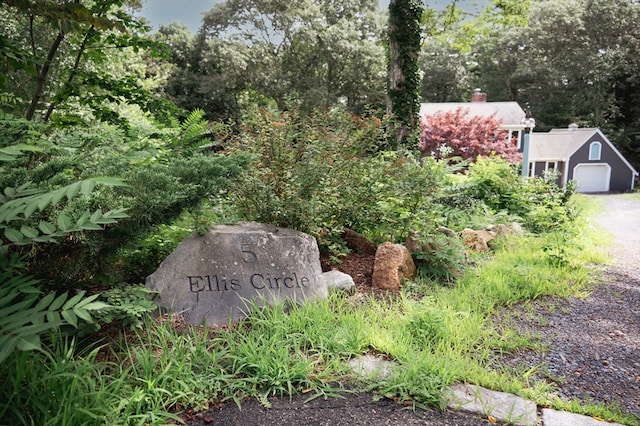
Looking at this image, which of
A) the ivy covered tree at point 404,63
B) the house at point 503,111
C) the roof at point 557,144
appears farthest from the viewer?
the roof at point 557,144

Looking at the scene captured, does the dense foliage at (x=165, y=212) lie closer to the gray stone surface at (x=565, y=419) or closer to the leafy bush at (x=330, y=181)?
the leafy bush at (x=330, y=181)

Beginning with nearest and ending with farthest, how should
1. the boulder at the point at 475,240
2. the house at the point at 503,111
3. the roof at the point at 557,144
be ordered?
the boulder at the point at 475,240 < the house at the point at 503,111 < the roof at the point at 557,144

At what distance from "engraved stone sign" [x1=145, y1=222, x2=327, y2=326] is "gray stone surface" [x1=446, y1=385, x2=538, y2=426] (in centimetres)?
118

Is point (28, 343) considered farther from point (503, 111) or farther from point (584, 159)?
point (584, 159)

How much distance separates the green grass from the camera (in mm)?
1782

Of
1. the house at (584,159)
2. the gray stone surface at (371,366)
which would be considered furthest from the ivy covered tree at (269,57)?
the gray stone surface at (371,366)

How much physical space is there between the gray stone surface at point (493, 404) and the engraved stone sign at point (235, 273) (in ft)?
3.88

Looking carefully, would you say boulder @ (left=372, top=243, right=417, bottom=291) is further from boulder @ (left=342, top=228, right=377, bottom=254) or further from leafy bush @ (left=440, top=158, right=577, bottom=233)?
leafy bush @ (left=440, top=158, right=577, bottom=233)

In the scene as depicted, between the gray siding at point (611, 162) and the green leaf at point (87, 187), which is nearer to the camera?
the green leaf at point (87, 187)

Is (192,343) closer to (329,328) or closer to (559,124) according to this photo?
(329,328)

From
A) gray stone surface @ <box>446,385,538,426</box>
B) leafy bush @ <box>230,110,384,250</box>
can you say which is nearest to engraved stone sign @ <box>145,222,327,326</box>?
leafy bush @ <box>230,110,384,250</box>

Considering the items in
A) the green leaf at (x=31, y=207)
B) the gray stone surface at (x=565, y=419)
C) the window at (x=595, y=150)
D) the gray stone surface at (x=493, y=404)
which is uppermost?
the window at (x=595, y=150)

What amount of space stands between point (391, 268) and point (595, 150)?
25.4 m

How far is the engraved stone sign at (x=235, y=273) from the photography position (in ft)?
9.44
